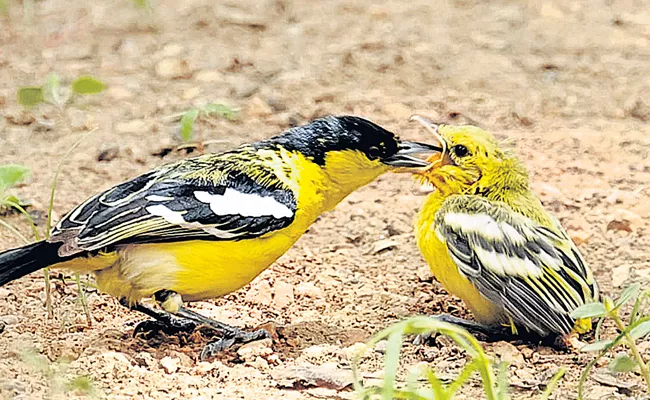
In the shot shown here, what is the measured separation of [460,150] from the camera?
5.04 metres

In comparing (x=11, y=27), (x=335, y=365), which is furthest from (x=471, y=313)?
(x=11, y=27)

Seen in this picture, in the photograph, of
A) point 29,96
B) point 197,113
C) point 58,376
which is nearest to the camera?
point 58,376

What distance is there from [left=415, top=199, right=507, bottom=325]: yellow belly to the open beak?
0.26 metres

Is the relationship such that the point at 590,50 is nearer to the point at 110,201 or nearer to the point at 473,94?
the point at 473,94

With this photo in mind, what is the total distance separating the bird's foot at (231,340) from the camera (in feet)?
15.1

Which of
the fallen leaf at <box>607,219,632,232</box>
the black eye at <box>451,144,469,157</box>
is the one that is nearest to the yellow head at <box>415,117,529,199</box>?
the black eye at <box>451,144,469,157</box>

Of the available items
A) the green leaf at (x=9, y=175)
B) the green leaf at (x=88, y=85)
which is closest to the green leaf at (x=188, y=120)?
the green leaf at (x=88, y=85)

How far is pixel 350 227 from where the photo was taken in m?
6.07

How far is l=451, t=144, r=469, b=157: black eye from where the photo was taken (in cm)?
504

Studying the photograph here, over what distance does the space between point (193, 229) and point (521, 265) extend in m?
1.35

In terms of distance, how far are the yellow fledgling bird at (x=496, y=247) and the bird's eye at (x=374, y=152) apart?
26 cm

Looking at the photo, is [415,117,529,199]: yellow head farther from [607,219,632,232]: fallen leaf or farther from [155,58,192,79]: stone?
[155,58,192,79]: stone

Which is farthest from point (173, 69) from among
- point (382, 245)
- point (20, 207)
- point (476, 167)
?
point (476, 167)

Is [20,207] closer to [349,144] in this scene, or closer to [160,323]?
[160,323]
